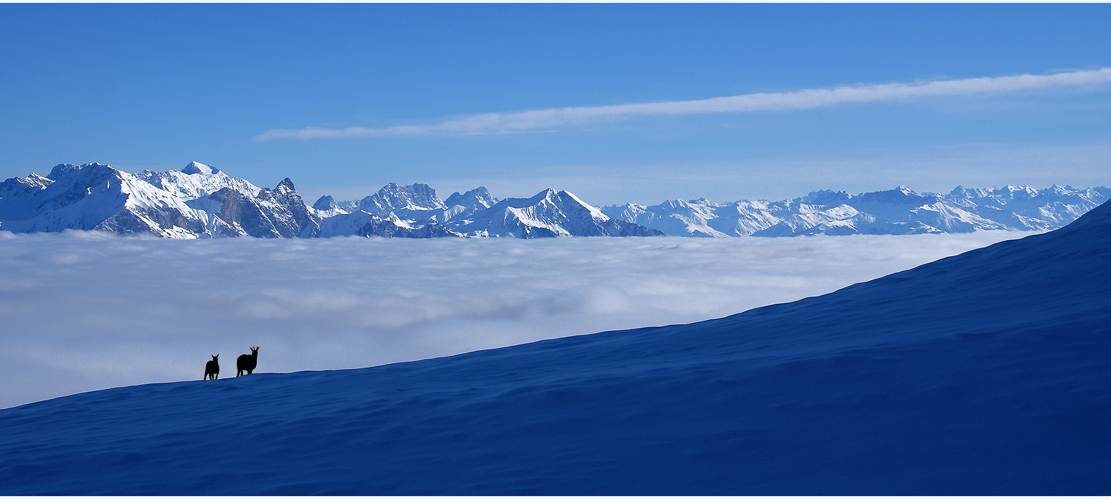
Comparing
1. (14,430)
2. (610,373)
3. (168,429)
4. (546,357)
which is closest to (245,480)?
(168,429)

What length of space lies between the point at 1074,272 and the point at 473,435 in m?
15.8

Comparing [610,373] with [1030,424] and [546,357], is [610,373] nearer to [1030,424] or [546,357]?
[546,357]

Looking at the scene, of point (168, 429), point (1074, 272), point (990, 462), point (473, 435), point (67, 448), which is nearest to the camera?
point (990, 462)

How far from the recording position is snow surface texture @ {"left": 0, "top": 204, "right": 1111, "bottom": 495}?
26.0 feet

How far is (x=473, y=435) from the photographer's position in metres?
10.6

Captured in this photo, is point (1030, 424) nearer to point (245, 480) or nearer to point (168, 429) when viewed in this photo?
point (245, 480)

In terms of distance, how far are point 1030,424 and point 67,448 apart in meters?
13.9

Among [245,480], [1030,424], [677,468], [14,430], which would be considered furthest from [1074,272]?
[14,430]

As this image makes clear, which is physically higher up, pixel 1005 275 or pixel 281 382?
pixel 1005 275

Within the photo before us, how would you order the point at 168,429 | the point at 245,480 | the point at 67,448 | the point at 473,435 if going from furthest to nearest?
the point at 168,429 < the point at 67,448 < the point at 473,435 < the point at 245,480

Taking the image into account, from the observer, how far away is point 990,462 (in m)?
7.56

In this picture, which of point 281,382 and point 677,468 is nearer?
point 677,468

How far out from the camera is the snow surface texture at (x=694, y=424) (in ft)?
26.0

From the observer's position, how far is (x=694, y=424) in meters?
9.90
